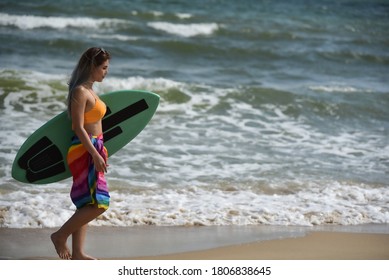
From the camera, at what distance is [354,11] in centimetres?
1568

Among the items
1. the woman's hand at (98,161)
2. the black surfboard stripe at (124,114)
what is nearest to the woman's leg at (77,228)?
the woman's hand at (98,161)

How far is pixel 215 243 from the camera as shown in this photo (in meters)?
3.86

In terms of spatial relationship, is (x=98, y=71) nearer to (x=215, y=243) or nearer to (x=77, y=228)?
(x=77, y=228)

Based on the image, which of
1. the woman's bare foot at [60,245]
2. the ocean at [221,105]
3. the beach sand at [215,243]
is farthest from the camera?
the ocean at [221,105]

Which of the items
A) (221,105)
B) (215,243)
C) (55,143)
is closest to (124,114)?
(55,143)

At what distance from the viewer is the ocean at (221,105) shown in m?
4.59

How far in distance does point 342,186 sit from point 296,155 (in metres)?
0.95

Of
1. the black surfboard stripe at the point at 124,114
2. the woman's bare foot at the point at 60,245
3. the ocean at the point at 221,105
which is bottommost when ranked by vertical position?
the ocean at the point at 221,105

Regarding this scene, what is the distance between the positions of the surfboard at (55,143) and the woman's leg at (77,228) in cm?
35

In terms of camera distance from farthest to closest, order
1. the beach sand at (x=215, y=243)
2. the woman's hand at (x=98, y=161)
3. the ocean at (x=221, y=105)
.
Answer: the ocean at (x=221, y=105), the beach sand at (x=215, y=243), the woman's hand at (x=98, y=161)

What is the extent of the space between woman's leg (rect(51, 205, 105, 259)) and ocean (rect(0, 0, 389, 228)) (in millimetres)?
876

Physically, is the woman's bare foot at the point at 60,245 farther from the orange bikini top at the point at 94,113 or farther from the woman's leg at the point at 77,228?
the orange bikini top at the point at 94,113

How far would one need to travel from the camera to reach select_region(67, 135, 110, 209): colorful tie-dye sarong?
3080 millimetres
